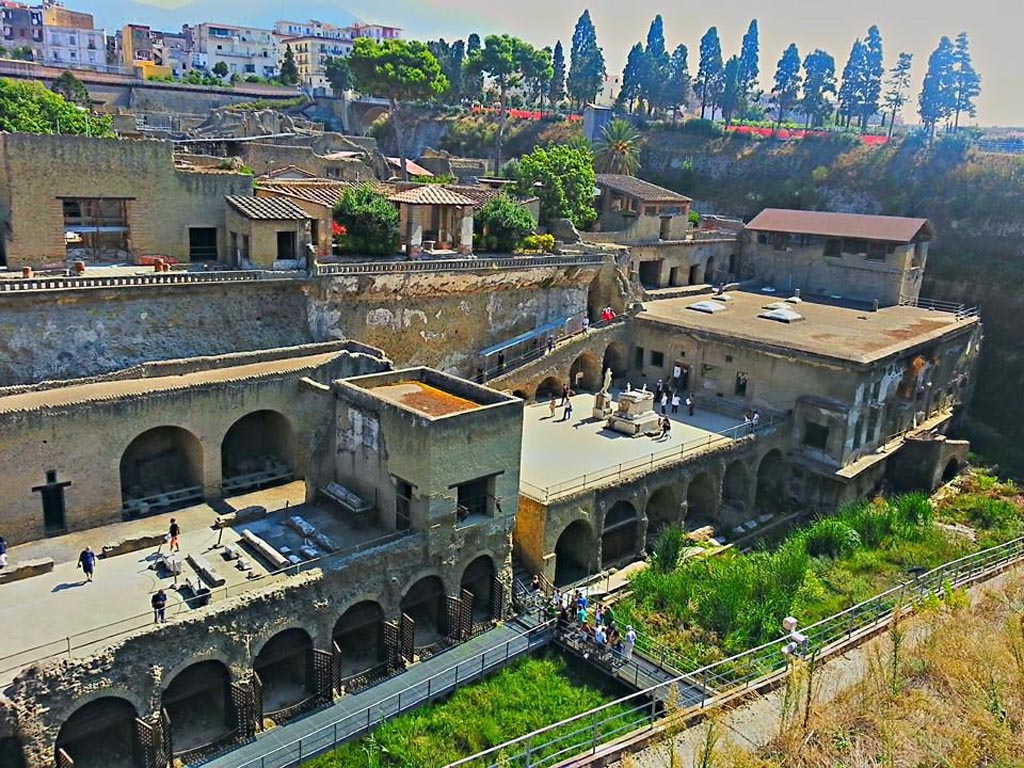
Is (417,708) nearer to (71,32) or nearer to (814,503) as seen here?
(814,503)

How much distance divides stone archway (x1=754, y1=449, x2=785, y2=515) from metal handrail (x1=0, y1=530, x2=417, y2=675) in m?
21.2

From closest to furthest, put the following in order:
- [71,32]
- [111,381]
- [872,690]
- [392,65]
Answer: [872,690] < [111,381] < [392,65] < [71,32]

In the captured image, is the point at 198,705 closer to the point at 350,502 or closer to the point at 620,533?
the point at 350,502

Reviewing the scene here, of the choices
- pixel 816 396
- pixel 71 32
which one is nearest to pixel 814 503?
pixel 816 396

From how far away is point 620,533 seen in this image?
33.0 meters

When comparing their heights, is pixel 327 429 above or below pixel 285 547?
above

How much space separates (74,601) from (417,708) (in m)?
9.29

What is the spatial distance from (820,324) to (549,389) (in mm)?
15018

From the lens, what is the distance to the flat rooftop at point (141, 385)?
2522 centimetres

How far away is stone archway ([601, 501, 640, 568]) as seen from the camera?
3256cm

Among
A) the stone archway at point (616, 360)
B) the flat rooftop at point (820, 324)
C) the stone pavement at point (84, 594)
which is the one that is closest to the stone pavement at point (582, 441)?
the flat rooftop at point (820, 324)

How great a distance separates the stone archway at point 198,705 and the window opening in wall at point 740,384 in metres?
28.1

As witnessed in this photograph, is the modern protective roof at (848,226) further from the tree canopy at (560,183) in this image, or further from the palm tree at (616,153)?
the tree canopy at (560,183)

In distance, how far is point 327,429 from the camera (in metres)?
28.9
